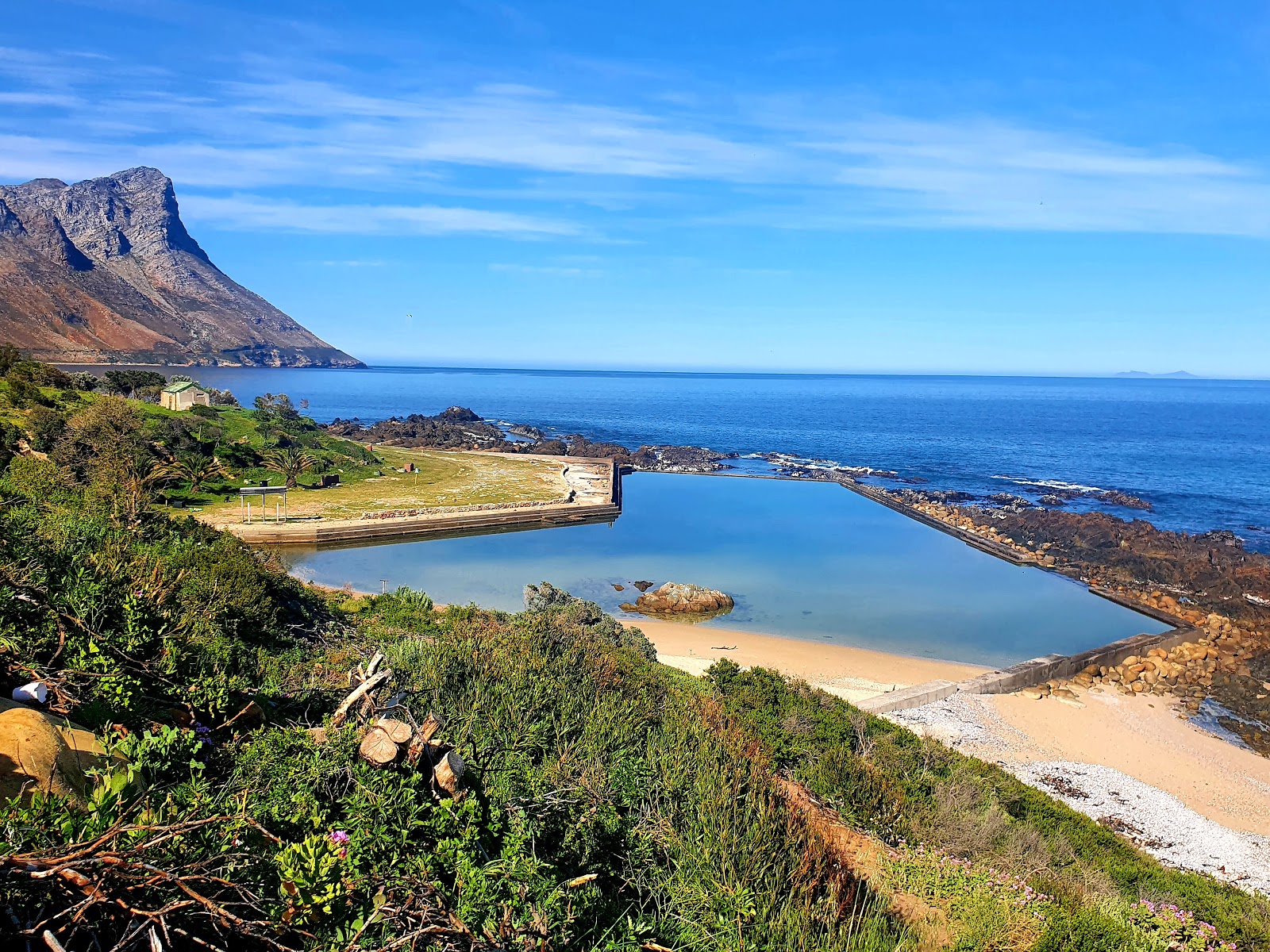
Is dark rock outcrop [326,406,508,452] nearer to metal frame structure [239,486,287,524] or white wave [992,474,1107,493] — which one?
metal frame structure [239,486,287,524]

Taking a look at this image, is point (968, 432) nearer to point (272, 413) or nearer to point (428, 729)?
point (272, 413)

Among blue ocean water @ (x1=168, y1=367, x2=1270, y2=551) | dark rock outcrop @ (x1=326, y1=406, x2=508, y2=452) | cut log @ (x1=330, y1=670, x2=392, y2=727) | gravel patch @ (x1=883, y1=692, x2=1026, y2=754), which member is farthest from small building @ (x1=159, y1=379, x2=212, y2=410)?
cut log @ (x1=330, y1=670, x2=392, y2=727)

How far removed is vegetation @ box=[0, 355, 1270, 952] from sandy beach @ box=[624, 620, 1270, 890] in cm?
268

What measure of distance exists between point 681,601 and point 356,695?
61.2ft

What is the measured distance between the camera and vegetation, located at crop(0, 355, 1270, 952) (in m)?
2.78

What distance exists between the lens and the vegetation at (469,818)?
278 cm

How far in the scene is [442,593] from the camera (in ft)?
73.4

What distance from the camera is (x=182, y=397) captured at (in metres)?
41.5

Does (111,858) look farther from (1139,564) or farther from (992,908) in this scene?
(1139,564)

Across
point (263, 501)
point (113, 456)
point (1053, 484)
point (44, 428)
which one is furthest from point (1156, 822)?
point (1053, 484)

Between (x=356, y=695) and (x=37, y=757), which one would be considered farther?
(x=356, y=695)

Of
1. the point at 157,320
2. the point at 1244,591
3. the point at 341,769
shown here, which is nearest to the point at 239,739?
the point at 341,769

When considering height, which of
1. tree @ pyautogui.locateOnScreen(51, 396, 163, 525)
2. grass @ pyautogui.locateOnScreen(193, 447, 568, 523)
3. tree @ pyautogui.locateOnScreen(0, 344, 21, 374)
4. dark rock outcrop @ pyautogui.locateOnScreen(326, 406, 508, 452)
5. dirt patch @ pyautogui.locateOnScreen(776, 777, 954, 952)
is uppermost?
tree @ pyautogui.locateOnScreen(0, 344, 21, 374)

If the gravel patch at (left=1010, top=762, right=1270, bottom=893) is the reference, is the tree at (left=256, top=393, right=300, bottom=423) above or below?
above
